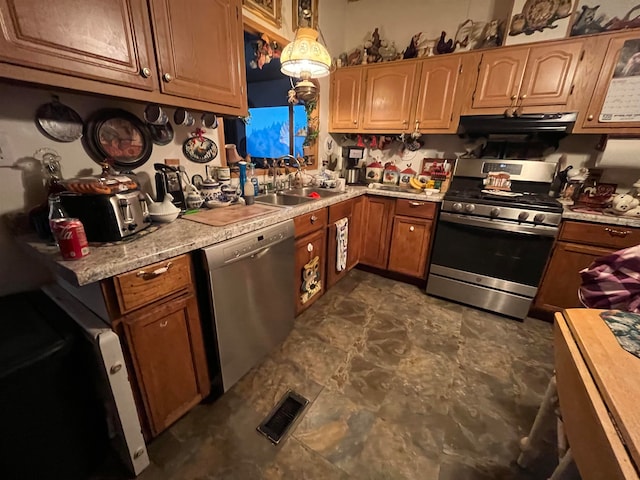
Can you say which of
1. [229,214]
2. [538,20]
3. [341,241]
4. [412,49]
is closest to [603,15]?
[538,20]

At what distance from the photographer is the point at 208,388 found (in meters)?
1.40

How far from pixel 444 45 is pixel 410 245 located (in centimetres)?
191

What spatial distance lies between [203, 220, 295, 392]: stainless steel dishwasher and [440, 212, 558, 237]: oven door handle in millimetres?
1471

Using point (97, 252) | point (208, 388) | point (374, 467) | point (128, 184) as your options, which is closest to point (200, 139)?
point (128, 184)

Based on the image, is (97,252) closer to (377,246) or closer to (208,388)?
(208,388)

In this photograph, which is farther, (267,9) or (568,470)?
(267,9)

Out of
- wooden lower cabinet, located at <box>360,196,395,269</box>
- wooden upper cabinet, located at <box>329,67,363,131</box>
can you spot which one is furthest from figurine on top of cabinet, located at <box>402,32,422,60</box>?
wooden lower cabinet, located at <box>360,196,395,269</box>

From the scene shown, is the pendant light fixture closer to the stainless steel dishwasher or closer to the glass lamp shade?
the glass lamp shade

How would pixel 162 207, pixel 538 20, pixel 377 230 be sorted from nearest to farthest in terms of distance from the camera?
pixel 162 207 < pixel 538 20 < pixel 377 230

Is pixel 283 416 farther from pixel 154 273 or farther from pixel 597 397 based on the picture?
pixel 597 397

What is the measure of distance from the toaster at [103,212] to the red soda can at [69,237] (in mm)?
102

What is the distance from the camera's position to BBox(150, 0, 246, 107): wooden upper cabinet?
46.6 inches

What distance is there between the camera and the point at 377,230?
9.01ft

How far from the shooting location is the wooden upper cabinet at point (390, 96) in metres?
2.54
